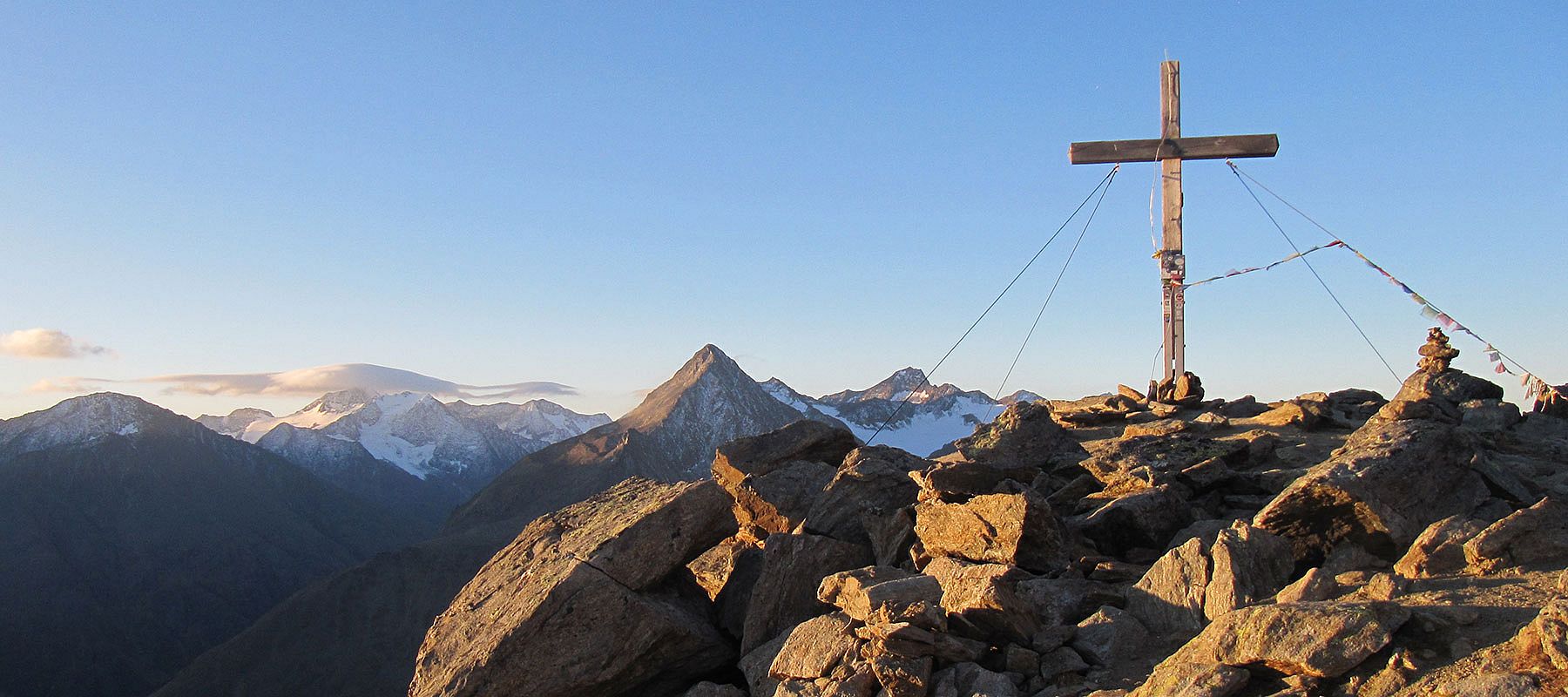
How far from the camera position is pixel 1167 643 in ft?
32.5

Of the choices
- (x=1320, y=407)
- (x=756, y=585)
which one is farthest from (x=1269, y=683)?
(x=1320, y=407)

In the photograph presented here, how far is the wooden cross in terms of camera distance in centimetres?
2323

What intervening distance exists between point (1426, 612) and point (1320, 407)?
36.1 feet

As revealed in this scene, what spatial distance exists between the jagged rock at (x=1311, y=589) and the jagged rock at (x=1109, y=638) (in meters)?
1.37

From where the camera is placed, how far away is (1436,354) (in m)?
20.2

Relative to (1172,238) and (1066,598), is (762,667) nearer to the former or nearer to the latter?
(1066,598)

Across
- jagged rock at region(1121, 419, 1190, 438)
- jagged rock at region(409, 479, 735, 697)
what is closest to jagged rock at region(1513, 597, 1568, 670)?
jagged rock at region(409, 479, 735, 697)

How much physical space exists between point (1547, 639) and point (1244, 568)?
10.1 ft

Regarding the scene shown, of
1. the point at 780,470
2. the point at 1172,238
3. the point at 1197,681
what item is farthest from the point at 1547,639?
the point at 1172,238

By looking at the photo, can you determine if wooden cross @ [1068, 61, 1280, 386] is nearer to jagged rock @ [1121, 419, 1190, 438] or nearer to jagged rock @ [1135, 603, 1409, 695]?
jagged rock @ [1121, 419, 1190, 438]

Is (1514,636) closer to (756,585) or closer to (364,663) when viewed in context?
(756,585)

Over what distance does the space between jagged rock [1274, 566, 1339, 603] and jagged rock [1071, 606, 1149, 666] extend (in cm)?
137

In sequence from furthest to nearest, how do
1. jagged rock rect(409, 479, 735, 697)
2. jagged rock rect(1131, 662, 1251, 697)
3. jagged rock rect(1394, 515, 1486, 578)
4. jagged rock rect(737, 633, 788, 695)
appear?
jagged rock rect(409, 479, 735, 697), jagged rock rect(737, 633, 788, 695), jagged rock rect(1394, 515, 1486, 578), jagged rock rect(1131, 662, 1251, 697)

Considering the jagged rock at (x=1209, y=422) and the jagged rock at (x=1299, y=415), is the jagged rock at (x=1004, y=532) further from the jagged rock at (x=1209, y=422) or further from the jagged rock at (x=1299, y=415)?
→ the jagged rock at (x=1299, y=415)
